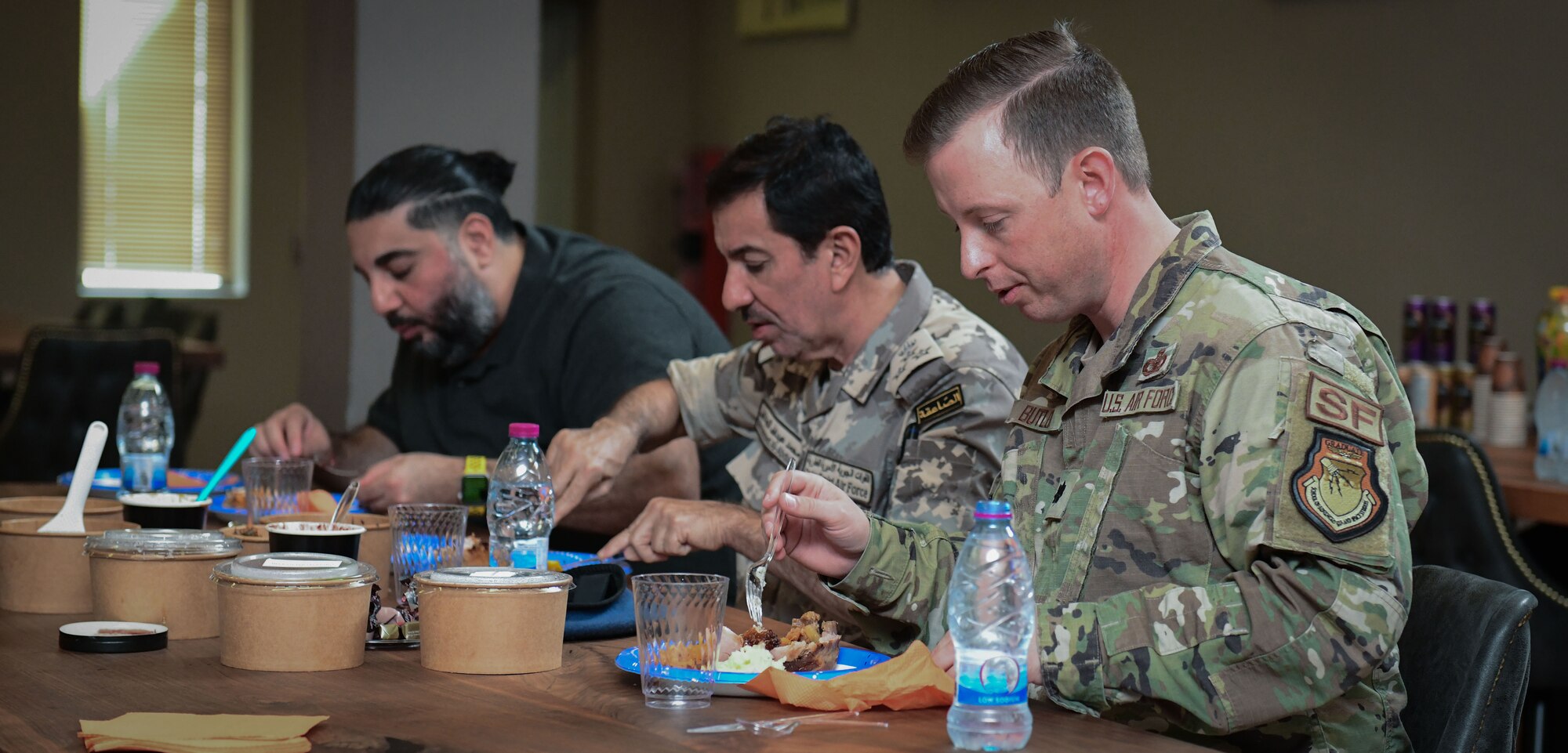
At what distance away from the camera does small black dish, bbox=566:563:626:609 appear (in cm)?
171

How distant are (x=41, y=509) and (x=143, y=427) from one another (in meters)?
1.07

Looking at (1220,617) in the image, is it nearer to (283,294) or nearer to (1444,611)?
(1444,611)

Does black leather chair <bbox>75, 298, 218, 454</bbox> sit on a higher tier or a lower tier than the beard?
lower

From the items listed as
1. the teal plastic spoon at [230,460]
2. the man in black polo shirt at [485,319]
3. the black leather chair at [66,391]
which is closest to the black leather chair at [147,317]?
the black leather chair at [66,391]

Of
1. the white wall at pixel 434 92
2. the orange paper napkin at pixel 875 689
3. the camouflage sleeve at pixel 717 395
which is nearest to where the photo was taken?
the orange paper napkin at pixel 875 689

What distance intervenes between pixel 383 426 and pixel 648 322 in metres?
0.80

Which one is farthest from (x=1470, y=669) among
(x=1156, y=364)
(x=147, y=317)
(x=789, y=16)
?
(x=147, y=317)

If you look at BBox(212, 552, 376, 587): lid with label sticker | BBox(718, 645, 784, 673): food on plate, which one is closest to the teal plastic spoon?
BBox(212, 552, 376, 587): lid with label sticker

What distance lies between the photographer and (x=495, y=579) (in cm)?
146

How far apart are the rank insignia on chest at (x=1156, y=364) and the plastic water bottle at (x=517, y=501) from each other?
0.84 m

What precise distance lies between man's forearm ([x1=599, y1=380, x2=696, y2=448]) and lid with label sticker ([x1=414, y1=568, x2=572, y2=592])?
3.20ft

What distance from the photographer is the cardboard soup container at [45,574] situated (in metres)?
1.76

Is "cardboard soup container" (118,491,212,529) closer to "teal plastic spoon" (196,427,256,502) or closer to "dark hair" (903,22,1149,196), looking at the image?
"teal plastic spoon" (196,427,256,502)

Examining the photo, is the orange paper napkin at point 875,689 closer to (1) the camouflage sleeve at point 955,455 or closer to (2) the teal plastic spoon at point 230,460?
(1) the camouflage sleeve at point 955,455
